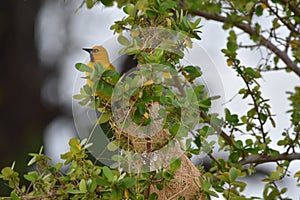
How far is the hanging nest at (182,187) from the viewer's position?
1055 millimetres

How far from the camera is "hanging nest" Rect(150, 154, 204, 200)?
105 centimetres

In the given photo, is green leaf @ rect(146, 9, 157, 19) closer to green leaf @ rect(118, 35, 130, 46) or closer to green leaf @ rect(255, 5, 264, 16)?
green leaf @ rect(118, 35, 130, 46)

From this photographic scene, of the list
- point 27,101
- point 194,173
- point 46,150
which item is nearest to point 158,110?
point 194,173

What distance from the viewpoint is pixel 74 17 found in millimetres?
2939

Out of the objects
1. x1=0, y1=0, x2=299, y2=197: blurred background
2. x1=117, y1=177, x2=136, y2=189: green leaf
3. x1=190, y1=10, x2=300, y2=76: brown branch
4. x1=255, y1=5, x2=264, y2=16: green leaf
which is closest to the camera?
x1=117, y1=177, x2=136, y2=189: green leaf

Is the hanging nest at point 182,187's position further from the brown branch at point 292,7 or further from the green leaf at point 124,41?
the brown branch at point 292,7

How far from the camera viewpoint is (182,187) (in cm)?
106

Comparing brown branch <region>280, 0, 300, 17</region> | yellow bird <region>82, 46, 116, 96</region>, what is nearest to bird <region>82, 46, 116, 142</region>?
yellow bird <region>82, 46, 116, 96</region>

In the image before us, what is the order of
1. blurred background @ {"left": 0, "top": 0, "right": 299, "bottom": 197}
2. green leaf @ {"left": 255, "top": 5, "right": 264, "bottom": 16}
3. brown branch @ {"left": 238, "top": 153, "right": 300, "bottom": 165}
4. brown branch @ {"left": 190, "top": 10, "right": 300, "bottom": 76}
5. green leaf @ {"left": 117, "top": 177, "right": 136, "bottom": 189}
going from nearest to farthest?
green leaf @ {"left": 117, "top": 177, "right": 136, "bottom": 189} < brown branch @ {"left": 238, "top": 153, "right": 300, "bottom": 165} < brown branch @ {"left": 190, "top": 10, "right": 300, "bottom": 76} < green leaf @ {"left": 255, "top": 5, "right": 264, "bottom": 16} < blurred background @ {"left": 0, "top": 0, "right": 299, "bottom": 197}

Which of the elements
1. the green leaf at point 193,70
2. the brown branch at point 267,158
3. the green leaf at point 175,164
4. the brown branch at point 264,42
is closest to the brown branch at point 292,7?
the brown branch at point 264,42

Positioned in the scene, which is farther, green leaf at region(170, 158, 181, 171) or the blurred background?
the blurred background

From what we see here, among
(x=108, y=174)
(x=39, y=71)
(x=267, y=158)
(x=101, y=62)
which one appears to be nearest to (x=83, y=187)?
(x=108, y=174)

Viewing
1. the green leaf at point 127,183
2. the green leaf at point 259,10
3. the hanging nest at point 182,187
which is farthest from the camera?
the green leaf at point 259,10

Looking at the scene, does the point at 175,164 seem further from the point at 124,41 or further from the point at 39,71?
the point at 39,71
